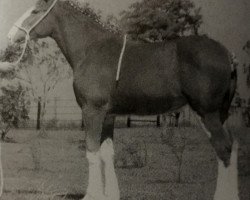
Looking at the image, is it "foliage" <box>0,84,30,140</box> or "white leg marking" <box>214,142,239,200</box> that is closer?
"white leg marking" <box>214,142,239,200</box>

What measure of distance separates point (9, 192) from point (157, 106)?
1.47 feet

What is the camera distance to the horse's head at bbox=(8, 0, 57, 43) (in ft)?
4.89

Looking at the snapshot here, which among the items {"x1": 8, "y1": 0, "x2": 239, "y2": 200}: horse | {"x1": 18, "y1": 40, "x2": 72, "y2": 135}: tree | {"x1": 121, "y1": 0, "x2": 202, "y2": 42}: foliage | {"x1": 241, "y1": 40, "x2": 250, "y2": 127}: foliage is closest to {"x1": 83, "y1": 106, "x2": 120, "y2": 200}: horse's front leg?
{"x1": 8, "y1": 0, "x2": 239, "y2": 200}: horse

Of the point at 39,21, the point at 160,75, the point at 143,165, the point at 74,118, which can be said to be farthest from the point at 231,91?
the point at 39,21

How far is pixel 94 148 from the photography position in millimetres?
1461

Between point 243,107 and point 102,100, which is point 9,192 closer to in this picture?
point 102,100

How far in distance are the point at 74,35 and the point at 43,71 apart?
12 centimetres

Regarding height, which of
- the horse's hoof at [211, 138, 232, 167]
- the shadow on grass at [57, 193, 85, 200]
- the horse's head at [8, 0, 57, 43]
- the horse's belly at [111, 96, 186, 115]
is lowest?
the shadow on grass at [57, 193, 85, 200]

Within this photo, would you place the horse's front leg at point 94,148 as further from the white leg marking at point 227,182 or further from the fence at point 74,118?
the white leg marking at point 227,182

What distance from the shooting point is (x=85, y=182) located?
4.84 feet

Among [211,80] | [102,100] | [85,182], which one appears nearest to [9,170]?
[85,182]

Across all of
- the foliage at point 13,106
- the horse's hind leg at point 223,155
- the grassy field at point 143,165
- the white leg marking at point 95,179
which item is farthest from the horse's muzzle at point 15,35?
the horse's hind leg at point 223,155

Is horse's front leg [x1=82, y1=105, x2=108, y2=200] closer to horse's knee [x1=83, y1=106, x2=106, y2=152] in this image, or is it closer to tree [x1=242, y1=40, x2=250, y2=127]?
horse's knee [x1=83, y1=106, x2=106, y2=152]

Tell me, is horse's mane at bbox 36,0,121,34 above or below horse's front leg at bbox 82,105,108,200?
above
